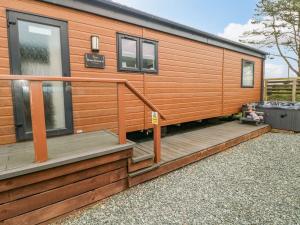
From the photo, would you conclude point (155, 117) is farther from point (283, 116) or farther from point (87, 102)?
point (283, 116)

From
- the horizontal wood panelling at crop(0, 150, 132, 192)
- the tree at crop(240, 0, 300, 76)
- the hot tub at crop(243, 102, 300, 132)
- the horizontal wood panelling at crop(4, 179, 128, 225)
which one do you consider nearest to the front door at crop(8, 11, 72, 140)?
the horizontal wood panelling at crop(0, 150, 132, 192)

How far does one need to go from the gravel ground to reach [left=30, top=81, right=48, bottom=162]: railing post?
2.67ft

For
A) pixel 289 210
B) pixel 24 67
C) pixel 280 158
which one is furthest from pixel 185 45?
pixel 289 210

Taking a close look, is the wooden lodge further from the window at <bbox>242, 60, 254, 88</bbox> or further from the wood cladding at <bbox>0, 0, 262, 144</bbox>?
the window at <bbox>242, 60, 254, 88</bbox>

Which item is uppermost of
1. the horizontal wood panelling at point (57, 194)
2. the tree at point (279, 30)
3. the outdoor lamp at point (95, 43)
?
the tree at point (279, 30)

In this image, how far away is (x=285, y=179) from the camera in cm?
319

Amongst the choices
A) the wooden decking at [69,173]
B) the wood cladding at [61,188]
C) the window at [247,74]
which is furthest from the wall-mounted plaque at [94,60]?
the window at [247,74]

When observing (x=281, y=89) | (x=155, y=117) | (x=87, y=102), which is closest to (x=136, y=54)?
(x=87, y=102)

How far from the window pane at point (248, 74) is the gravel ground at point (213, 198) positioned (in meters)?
4.46

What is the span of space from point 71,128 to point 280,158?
4145 mm

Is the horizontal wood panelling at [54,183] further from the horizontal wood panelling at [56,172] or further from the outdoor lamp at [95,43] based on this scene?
the outdoor lamp at [95,43]

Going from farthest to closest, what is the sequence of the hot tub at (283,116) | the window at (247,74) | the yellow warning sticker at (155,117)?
the window at (247,74), the hot tub at (283,116), the yellow warning sticker at (155,117)

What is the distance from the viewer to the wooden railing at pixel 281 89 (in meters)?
9.18

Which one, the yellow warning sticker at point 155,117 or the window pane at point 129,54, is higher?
the window pane at point 129,54
